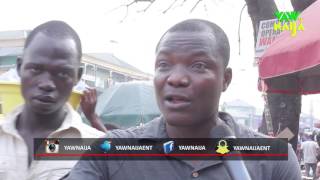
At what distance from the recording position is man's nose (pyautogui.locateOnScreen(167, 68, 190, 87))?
4.89 feet

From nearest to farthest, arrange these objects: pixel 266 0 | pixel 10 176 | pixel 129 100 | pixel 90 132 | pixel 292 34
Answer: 1. pixel 10 176
2. pixel 90 132
3. pixel 292 34
4. pixel 266 0
5. pixel 129 100

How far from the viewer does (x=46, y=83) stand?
1.89 m

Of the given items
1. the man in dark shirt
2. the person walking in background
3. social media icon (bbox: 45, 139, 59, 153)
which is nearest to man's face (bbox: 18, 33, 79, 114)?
social media icon (bbox: 45, 139, 59, 153)

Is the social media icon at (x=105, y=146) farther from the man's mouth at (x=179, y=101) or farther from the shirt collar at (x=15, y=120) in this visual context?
the shirt collar at (x=15, y=120)

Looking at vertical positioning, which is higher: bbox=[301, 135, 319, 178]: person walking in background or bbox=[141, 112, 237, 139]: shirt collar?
bbox=[141, 112, 237, 139]: shirt collar

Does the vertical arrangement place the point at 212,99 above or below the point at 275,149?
above

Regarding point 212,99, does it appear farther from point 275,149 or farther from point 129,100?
point 129,100

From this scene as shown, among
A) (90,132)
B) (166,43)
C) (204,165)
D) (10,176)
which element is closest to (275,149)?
(204,165)

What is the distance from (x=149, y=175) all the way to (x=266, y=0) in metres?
4.14

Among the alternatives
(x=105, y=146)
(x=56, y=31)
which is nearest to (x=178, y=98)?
(x=105, y=146)

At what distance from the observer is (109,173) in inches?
58.4

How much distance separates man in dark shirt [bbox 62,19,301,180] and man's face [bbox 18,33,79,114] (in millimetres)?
431

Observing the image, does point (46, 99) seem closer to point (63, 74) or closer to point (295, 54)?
point (63, 74)

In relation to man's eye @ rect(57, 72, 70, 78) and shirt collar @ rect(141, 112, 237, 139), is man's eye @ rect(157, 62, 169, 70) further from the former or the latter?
man's eye @ rect(57, 72, 70, 78)
